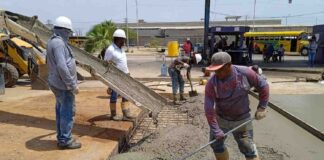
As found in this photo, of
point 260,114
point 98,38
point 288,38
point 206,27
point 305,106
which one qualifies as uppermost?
point 206,27

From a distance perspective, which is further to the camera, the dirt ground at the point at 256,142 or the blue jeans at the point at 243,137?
the dirt ground at the point at 256,142

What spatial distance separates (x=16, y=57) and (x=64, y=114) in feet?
28.4

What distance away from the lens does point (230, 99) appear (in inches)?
163

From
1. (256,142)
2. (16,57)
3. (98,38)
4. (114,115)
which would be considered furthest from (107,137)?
(98,38)

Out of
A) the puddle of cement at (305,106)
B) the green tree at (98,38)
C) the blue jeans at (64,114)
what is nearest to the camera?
the blue jeans at (64,114)

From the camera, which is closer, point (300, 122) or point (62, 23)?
point (62, 23)

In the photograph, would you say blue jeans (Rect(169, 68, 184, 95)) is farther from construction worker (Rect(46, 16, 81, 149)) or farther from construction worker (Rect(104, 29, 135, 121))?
construction worker (Rect(46, 16, 81, 149))

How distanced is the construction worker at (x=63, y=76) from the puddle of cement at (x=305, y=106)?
4304mm

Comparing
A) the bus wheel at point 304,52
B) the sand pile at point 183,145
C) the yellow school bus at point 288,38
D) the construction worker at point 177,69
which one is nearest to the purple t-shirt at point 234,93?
the sand pile at point 183,145

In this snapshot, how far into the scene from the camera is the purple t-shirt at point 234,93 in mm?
4047

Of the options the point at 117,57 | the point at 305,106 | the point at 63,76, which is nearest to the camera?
the point at 63,76

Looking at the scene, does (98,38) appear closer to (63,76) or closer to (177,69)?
(177,69)

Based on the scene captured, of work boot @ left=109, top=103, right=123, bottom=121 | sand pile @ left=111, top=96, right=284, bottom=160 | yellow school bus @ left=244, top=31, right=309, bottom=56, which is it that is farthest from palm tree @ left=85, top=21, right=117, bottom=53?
sand pile @ left=111, top=96, right=284, bottom=160

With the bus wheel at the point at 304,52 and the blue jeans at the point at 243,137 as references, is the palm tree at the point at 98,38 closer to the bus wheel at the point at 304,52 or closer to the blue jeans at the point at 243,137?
the bus wheel at the point at 304,52
